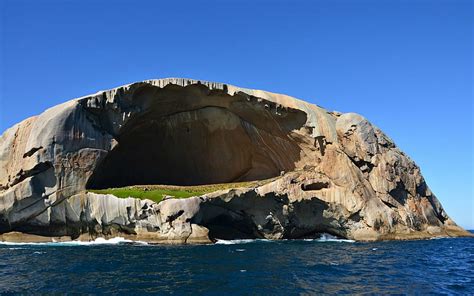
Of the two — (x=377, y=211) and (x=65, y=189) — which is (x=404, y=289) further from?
(x=65, y=189)

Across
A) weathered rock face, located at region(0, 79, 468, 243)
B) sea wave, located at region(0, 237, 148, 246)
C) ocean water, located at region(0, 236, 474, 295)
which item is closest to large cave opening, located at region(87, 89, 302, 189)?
weathered rock face, located at region(0, 79, 468, 243)

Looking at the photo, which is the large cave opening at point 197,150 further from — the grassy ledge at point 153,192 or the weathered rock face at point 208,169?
the grassy ledge at point 153,192

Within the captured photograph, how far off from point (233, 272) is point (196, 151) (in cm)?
3466

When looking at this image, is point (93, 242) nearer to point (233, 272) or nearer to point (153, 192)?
point (153, 192)

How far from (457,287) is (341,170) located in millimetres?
28737

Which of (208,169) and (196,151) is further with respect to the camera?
(208,169)

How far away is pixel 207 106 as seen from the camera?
168 feet

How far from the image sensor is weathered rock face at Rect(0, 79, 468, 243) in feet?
137

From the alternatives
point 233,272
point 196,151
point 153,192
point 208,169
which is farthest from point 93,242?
point 233,272

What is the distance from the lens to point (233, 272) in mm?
22047

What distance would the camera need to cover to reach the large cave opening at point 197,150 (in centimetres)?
5181

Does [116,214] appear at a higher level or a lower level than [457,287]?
higher

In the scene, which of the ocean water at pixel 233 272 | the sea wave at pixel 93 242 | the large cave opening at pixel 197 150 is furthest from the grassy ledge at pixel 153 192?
the ocean water at pixel 233 272

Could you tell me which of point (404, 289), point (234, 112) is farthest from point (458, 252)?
point (234, 112)
